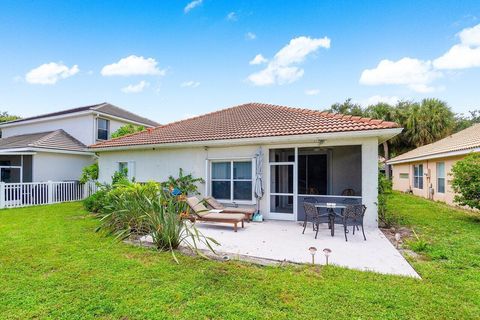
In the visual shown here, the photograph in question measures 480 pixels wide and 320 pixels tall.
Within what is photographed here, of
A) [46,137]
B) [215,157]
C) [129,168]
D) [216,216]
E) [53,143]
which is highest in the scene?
[46,137]

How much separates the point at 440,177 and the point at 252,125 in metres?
14.3

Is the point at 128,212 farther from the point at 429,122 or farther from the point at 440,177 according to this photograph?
the point at 429,122

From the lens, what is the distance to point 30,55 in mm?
17938

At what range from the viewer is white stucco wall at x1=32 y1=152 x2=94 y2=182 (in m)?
17.0

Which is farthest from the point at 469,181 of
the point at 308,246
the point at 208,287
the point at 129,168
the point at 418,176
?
the point at 129,168

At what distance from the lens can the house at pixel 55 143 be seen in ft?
56.1

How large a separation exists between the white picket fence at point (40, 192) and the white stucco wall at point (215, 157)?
232cm

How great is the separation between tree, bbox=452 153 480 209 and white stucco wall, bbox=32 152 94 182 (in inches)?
938

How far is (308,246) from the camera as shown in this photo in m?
6.98

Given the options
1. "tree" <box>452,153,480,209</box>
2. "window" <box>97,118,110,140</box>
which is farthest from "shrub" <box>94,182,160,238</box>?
"window" <box>97,118,110,140</box>

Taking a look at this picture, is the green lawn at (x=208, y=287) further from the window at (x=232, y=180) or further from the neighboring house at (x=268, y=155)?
the window at (x=232, y=180)

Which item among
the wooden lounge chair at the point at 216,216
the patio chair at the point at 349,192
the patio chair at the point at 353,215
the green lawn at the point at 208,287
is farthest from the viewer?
the patio chair at the point at 349,192

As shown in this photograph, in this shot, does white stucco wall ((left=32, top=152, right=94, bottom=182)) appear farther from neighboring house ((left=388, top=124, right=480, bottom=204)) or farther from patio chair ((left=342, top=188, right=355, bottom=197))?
neighboring house ((left=388, top=124, right=480, bottom=204))

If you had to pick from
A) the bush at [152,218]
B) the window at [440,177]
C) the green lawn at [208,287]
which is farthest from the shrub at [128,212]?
the window at [440,177]
